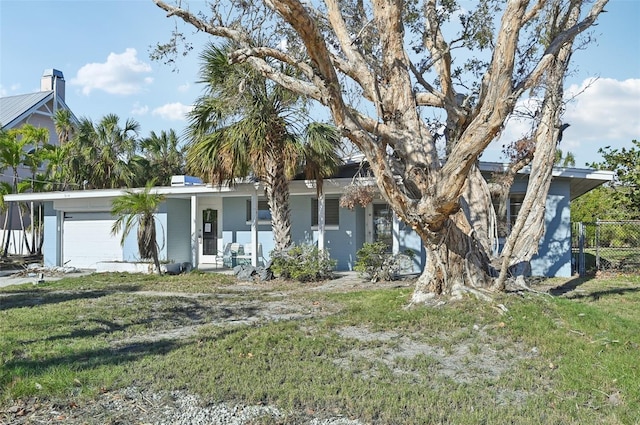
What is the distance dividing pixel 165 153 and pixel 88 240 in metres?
9.39

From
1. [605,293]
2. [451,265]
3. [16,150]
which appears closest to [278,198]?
[451,265]

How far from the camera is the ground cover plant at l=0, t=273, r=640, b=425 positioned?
4.63 m

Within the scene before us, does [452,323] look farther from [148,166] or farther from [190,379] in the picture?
[148,166]

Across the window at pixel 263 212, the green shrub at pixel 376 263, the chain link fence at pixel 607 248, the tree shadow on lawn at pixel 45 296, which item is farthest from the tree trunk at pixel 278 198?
the chain link fence at pixel 607 248

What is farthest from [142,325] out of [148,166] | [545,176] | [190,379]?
[148,166]

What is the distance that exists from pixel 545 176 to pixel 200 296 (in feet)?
25.1

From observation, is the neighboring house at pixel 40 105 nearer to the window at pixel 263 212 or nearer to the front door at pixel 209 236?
the front door at pixel 209 236

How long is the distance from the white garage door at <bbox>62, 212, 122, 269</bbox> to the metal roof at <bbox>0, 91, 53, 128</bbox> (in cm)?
810

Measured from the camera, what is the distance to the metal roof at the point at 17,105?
25.6 metres

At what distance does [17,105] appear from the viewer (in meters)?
27.4

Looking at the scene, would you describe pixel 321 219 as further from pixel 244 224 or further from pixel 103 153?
pixel 103 153

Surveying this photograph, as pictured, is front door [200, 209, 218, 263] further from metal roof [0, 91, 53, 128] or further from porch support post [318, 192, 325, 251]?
metal roof [0, 91, 53, 128]

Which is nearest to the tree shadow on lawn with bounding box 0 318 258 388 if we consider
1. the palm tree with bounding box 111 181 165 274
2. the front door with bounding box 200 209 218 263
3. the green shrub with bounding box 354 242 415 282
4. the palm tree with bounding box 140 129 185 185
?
the green shrub with bounding box 354 242 415 282

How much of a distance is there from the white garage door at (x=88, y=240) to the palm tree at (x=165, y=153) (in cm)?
718
